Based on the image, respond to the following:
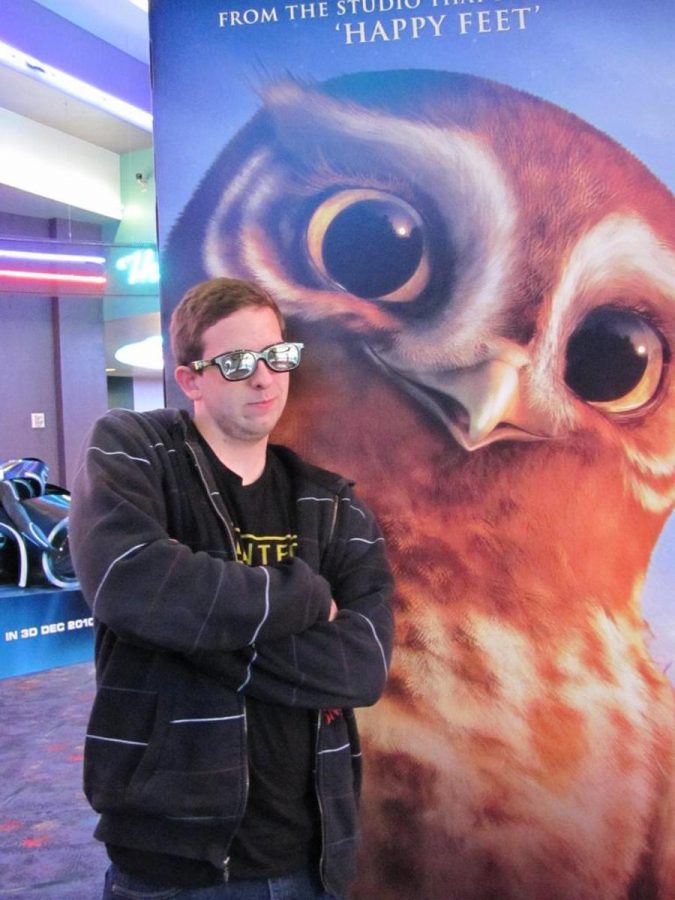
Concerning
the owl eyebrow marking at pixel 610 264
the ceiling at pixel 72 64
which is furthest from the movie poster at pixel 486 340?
the ceiling at pixel 72 64

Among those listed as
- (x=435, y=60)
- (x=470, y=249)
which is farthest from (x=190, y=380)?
(x=435, y=60)

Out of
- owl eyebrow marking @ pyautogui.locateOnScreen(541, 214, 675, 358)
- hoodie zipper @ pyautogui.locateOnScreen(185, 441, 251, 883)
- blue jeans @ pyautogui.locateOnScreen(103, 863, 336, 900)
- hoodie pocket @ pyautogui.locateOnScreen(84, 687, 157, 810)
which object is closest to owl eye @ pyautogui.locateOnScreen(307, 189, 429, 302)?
owl eyebrow marking @ pyautogui.locateOnScreen(541, 214, 675, 358)

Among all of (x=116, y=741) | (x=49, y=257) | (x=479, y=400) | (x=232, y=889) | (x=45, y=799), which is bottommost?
(x=45, y=799)

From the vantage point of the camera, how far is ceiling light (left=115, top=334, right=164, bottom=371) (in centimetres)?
902

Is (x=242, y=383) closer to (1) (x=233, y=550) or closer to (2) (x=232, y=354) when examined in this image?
(2) (x=232, y=354)

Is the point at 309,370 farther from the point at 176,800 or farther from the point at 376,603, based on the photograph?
the point at 176,800

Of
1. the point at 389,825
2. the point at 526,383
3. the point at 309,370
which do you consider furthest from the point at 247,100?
the point at 389,825

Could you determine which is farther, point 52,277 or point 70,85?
point 70,85

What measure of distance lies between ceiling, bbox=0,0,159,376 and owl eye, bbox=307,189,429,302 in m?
3.57

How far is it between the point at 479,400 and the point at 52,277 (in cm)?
362

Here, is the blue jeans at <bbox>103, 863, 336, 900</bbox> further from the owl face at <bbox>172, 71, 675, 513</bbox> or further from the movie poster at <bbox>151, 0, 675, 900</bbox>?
the owl face at <bbox>172, 71, 675, 513</bbox>

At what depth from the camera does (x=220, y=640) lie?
104cm

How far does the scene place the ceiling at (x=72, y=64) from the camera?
449 cm

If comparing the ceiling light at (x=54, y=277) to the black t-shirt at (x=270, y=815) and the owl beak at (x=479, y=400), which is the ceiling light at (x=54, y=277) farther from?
the black t-shirt at (x=270, y=815)
